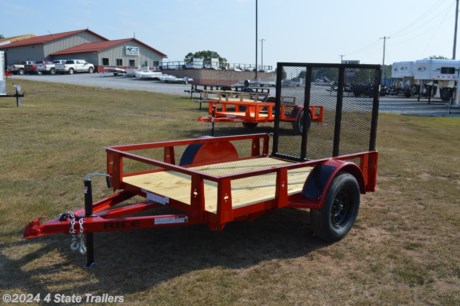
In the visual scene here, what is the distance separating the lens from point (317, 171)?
486 cm

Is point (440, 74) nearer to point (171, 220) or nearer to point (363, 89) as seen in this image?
point (363, 89)

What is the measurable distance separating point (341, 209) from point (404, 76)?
135 feet

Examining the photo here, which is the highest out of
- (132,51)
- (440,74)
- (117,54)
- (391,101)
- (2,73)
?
(132,51)

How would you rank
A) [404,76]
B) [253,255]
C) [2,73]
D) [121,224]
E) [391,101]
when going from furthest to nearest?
[404,76]
[391,101]
[2,73]
[253,255]
[121,224]

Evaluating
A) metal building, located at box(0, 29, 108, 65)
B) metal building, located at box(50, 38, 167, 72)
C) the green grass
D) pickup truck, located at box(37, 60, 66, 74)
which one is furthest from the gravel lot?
metal building, located at box(0, 29, 108, 65)

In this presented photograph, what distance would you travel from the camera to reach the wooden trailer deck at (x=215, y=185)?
4.61m

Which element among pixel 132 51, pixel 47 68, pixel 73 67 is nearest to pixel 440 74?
pixel 73 67

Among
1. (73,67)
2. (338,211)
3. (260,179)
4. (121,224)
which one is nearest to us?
(121,224)

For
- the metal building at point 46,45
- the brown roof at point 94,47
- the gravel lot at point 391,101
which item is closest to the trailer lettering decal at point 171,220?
the gravel lot at point 391,101

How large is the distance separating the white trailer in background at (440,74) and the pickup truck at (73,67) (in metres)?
38.0

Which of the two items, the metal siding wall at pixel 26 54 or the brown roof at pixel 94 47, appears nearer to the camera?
the brown roof at pixel 94 47

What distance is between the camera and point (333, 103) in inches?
234

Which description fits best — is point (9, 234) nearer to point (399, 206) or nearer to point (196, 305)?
point (196, 305)

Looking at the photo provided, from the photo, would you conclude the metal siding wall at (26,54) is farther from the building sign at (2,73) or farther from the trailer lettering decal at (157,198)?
the trailer lettering decal at (157,198)
